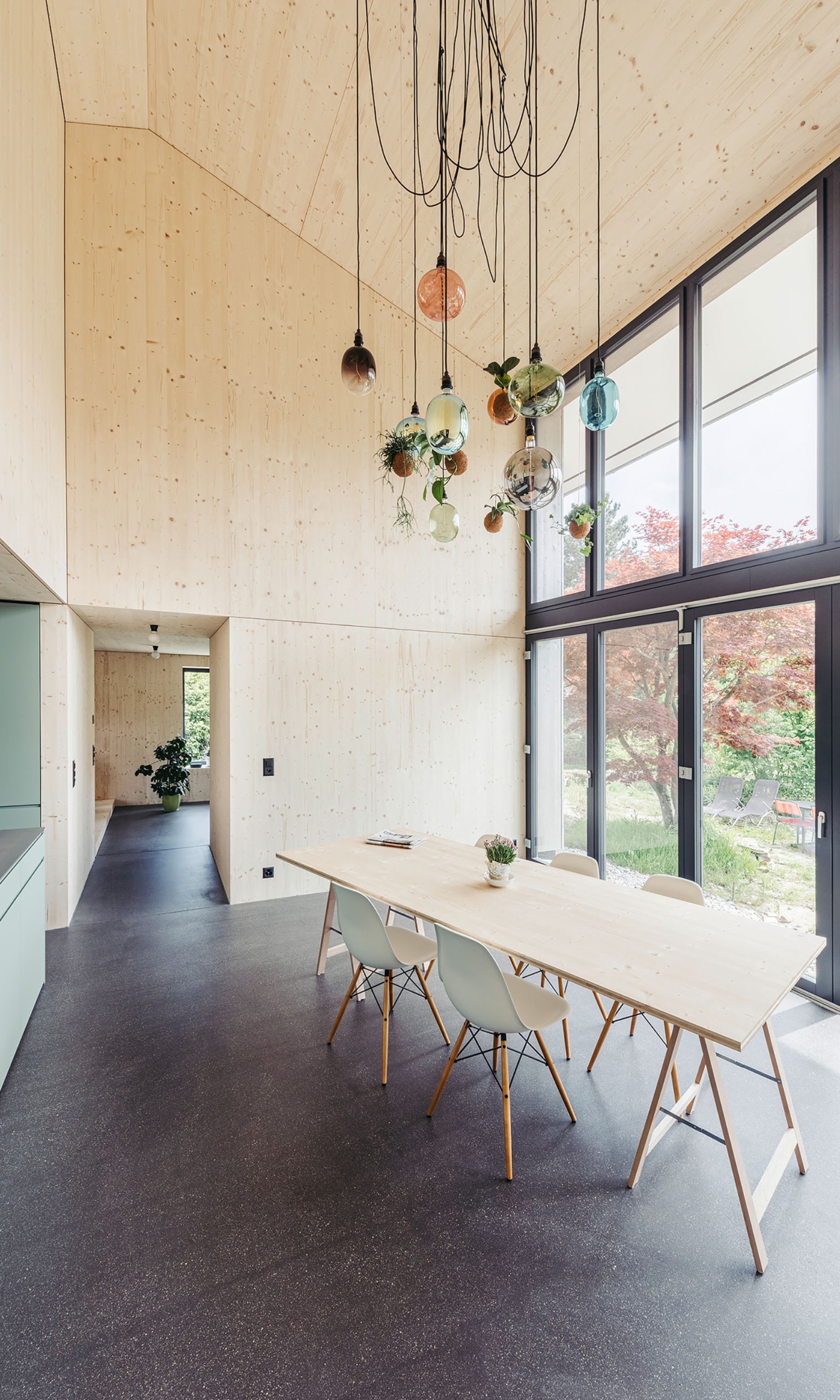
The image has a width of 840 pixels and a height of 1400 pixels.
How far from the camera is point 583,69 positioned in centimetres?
331

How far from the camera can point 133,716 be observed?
956cm

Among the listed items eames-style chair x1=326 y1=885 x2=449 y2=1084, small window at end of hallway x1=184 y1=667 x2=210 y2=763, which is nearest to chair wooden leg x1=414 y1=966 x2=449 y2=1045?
eames-style chair x1=326 y1=885 x2=449 y2=1084

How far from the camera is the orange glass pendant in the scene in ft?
7.32

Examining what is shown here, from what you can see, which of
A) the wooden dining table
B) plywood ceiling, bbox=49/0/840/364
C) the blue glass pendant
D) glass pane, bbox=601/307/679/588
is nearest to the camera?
the wooden dining table

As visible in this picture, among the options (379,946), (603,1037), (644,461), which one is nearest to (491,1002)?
(379,946)

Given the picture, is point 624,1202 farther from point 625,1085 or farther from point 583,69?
point 583,69

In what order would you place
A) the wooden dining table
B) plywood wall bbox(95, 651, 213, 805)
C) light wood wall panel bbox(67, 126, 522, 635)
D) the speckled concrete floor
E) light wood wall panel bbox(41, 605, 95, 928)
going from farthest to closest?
plywood wall bbox(95, 651, 213, 805) < light wood wall panel bbox(67, 126, 522, 635) < light wood wall panel bbox(41, 605, 95, 928) < the wooden dining table < the speckled concrete floor

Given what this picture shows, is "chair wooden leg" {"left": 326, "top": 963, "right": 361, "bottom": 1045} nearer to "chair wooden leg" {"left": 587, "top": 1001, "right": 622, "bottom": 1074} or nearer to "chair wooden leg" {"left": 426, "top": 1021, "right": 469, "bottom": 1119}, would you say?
"chair wooden leg" {"left": 426, "top": 1021, "right": 469, "bottom": 1119}

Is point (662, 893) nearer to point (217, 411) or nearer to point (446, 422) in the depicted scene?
point (446, 422)

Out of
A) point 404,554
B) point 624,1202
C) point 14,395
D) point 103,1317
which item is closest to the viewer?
point 103,1317

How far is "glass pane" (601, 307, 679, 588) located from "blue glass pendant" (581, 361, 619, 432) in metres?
→ 2.46

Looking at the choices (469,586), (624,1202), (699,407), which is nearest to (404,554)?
(469,586)

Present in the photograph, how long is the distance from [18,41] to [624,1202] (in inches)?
210

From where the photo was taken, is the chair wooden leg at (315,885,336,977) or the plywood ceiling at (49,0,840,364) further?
the chair wooden leg at (315,885,336,977)
